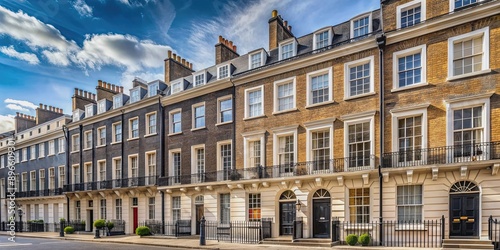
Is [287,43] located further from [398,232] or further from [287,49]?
[398,232]

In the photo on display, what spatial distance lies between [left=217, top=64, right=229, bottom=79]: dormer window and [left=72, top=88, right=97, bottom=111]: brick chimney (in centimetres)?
1743

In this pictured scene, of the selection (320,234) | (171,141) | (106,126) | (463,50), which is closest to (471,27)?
(463,50)

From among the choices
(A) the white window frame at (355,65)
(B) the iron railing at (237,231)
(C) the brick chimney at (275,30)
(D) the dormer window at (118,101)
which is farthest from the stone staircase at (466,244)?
(D) the dormer window at (118,101)

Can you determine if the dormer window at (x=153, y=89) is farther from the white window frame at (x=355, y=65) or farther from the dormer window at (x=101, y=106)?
the white window frame at (x=355, y=65)

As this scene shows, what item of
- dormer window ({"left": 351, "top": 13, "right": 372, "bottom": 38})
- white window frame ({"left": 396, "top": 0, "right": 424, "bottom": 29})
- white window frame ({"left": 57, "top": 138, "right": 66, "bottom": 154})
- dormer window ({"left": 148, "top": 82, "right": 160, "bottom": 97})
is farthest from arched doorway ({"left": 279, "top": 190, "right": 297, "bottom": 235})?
white window frame ({"left": 57, "top": 138, "right": 66, "bottom": 154})

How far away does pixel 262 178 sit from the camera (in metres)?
18.0

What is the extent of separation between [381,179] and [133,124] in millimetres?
18179

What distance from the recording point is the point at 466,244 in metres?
12.3

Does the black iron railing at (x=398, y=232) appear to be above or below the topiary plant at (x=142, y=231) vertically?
above

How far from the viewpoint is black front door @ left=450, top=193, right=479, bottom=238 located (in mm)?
12859

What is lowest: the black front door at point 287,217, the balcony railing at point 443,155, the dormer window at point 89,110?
the black front door at point 287,217

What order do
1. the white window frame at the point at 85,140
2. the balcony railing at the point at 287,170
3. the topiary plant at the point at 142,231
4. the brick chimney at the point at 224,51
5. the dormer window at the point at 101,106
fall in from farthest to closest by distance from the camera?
the white window frame at the point at 85,140 → the dormer window at the point at 101,106 → the brick chimney at the point at 224,51 → the topiary plant at the point at 142,231 → the balcony railing at the point at 287,170

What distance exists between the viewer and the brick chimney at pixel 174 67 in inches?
1010

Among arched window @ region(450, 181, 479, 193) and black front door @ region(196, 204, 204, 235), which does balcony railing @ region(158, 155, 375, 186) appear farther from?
arched window @ region(450, 181, 479, 193)
